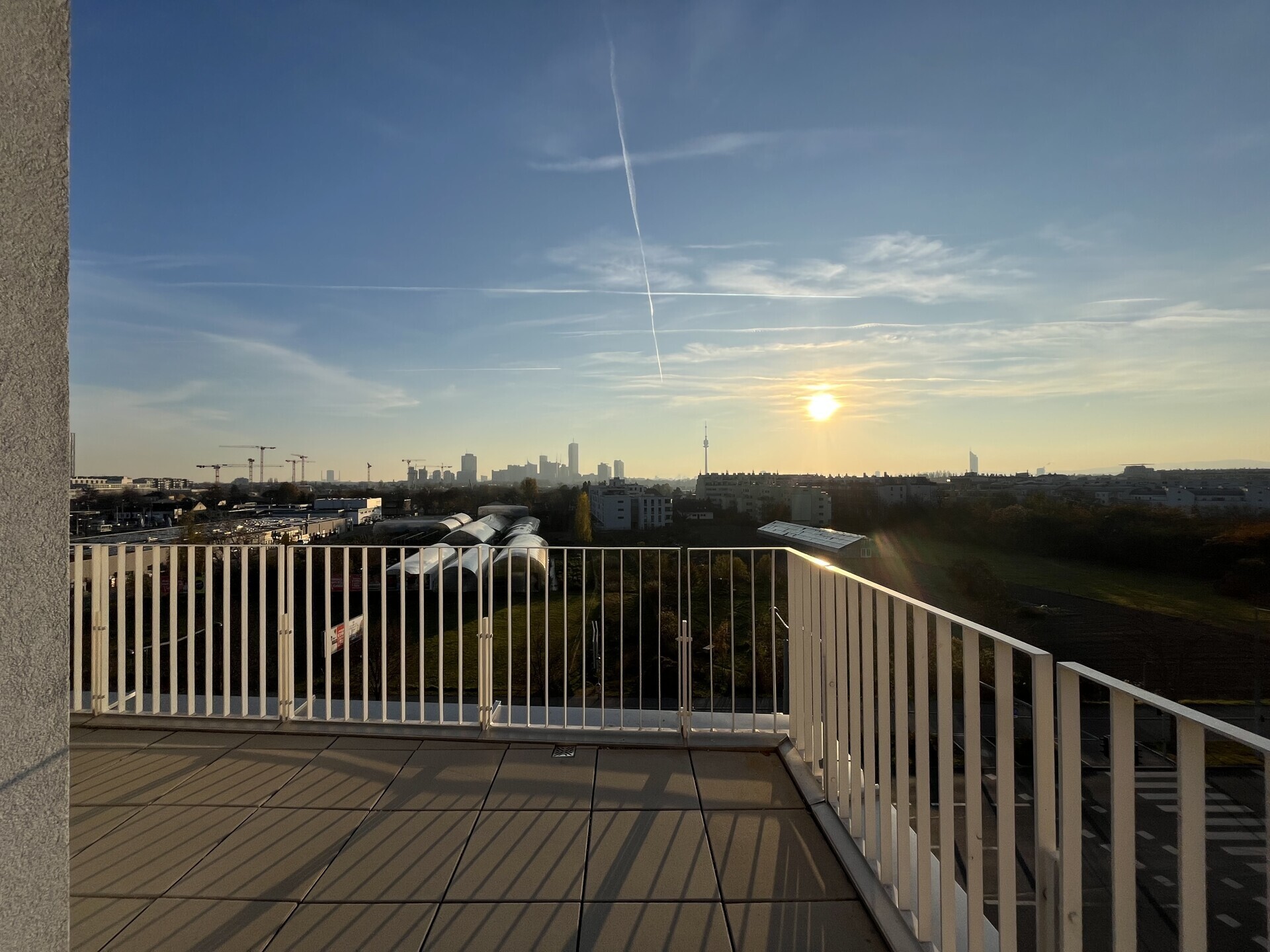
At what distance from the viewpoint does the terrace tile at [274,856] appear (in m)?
2.13

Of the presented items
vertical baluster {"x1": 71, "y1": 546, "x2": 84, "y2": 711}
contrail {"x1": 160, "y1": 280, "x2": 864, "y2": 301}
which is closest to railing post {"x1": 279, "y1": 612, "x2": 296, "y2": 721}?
vertical baluster {"x1": 71, "y1": 546, "x2": 84, "y2": 711}

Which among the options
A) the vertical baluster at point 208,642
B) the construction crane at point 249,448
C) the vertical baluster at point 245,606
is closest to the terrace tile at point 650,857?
the vertical baluster at point 245,606

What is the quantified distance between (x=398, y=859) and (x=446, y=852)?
165mm

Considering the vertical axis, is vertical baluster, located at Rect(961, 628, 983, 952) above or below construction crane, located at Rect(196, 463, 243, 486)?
below

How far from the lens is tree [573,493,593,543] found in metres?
25.8

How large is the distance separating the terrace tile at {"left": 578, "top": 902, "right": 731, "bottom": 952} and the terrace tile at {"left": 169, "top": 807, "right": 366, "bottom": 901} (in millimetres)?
976

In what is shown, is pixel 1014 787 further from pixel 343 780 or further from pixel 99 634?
pixel 99 634

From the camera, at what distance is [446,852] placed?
7.69 feet

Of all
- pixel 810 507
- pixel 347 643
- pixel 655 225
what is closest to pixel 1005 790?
pixel 347 643

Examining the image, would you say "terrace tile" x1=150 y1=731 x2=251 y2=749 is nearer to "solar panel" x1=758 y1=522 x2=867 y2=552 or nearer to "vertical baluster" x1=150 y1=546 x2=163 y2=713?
"vertical baluster" x1=150 y1=546 x2=163 y2=713

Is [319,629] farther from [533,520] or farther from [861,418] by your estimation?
[861,418]

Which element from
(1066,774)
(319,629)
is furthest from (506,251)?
(1066,774)

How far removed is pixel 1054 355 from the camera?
3002 centimetres

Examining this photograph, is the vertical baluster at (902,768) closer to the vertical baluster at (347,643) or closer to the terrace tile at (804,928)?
the terrace tile at (804,928)
